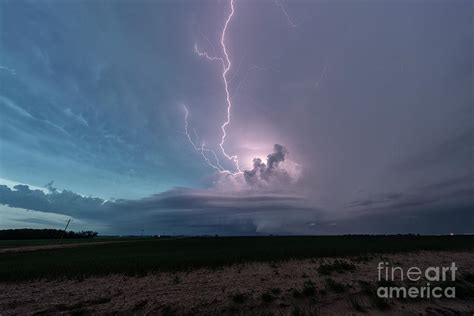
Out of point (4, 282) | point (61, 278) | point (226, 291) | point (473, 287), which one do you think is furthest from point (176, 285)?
point (473, 287)

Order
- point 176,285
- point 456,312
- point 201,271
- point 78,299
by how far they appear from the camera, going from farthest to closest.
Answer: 1. point 201,271
2. point 176,285
3. point 78,299
4. point 456,312

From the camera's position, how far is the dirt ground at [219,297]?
519 inches

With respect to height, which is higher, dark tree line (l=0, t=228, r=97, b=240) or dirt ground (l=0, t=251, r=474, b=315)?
dirt ground (l=0, t=251, r=474, b=315)

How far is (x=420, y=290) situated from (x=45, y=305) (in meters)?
22.3

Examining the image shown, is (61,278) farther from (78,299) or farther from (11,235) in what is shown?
(11,235)

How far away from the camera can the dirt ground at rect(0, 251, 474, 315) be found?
43.2ft

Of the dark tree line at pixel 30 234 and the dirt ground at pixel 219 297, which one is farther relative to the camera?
the dark tree line at pixel 30 234

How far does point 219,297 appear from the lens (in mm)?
15836

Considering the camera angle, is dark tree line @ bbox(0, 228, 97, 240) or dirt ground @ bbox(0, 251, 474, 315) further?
dark tree line @ bbox(0, 228, 97, 240)

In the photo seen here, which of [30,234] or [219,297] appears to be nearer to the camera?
[219,297]

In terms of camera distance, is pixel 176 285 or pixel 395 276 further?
pixel 395 276

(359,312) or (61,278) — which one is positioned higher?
(359,312)

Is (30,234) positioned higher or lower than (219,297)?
lower

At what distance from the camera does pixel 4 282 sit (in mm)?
22500
